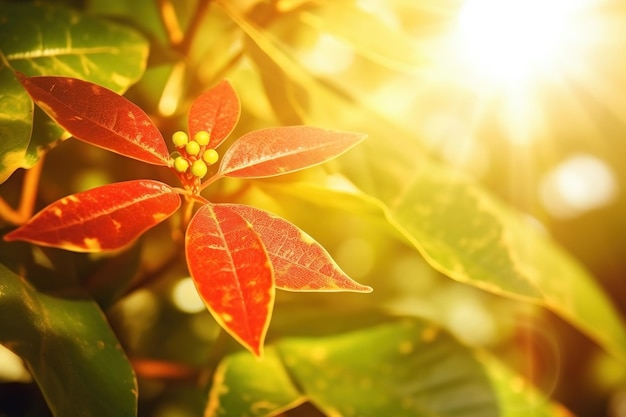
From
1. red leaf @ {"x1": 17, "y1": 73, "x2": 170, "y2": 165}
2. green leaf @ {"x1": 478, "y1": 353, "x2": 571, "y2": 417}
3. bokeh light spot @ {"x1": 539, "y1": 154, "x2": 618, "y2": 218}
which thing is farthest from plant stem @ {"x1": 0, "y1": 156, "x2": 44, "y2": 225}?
bokeh light spot @ {"x1": 539, "y1": 154, "x2": 618, "y2": 218}

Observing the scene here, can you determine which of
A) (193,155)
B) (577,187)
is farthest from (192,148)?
(577,187)

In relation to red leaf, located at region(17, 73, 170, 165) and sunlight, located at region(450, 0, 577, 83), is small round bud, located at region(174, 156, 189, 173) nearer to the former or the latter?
red leaf, located at region(17, 73, 170, 165)

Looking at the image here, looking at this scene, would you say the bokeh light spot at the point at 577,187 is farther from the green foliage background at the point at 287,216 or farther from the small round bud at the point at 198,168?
the small round bud at the point at 198,168

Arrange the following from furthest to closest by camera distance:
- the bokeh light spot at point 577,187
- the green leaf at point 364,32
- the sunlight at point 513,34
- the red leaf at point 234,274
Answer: the bokeh light spot at point 577,187, the sunlight at point 513,34, the green leaf at point 364,32, the red leaf at point 234,274

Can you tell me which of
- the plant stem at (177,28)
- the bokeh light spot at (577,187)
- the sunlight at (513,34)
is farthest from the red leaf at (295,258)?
the bokeh light spot at (577,187)

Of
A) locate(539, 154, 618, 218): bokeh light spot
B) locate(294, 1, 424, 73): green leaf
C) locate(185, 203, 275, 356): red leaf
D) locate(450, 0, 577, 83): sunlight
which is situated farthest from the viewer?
locate(539, 154, 618, 218): bokeh light spot

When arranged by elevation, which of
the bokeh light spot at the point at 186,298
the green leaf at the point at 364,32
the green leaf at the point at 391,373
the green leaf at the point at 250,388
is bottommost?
the bokeh light spot at the point at 186,298
